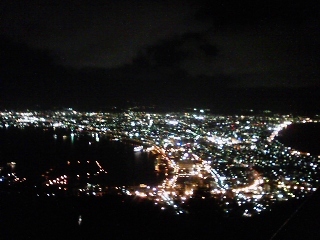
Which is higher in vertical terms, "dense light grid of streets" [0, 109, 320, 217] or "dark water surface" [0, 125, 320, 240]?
"dense light grid of streets" [0, 109, 320, 217]

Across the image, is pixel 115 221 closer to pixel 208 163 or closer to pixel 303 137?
pixel 208 163

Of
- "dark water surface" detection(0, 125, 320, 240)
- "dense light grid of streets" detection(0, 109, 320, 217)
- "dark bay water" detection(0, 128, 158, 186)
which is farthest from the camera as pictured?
"dark bay water" detection(0, 128, 158, 186)

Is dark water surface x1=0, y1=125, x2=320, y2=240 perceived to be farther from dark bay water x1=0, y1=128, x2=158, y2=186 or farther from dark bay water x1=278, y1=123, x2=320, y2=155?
dark bay water x1=278, y1=123, x2=320, y2=155

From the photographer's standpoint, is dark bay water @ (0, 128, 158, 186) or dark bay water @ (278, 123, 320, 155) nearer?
dark bay water @ (0, 128, 158, 186)

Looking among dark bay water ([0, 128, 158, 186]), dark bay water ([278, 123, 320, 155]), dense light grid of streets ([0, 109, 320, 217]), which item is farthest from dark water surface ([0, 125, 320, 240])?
dark bay water ([278, 123, 320, 155])

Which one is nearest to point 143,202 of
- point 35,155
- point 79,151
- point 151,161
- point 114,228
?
point 114,228

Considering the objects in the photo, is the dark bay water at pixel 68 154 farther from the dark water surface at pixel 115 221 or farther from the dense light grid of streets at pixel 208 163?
the dark water surface at pixel 115 221

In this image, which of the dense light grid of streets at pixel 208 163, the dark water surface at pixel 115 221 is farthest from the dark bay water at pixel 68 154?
the dark water surface at pixel 115 221

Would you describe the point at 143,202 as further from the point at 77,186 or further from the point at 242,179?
the point at 242,179
